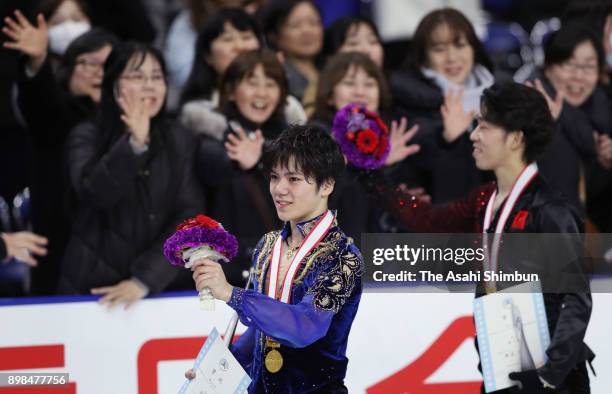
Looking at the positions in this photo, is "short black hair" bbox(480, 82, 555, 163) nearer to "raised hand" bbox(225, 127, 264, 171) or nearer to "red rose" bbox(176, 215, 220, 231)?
"red rose" bbox(176, 215, 220, 231)

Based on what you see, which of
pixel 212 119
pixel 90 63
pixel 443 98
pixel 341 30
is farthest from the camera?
pixel 341 30

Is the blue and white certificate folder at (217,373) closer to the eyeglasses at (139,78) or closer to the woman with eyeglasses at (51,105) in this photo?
the eyeglasses at (139,78)

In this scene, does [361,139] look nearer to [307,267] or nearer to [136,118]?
[136,118]

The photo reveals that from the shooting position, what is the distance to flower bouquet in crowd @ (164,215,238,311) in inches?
148

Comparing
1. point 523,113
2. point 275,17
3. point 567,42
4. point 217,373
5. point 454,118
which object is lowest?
point 217,373

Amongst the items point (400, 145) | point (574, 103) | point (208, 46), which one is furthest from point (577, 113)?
point (208, 46)

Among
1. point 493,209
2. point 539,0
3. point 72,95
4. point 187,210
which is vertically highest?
point 539,0

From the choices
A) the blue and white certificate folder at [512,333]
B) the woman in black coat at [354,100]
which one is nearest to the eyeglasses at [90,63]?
the woman in black coat at [354,100]

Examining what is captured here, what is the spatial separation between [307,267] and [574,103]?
3367mm

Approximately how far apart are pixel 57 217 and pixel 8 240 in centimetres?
104

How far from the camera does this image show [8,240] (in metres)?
5.38

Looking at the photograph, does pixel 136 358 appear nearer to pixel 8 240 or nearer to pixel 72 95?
pixel 8 240

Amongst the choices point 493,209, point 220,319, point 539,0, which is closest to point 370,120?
point 493,209

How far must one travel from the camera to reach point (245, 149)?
5941 mm
